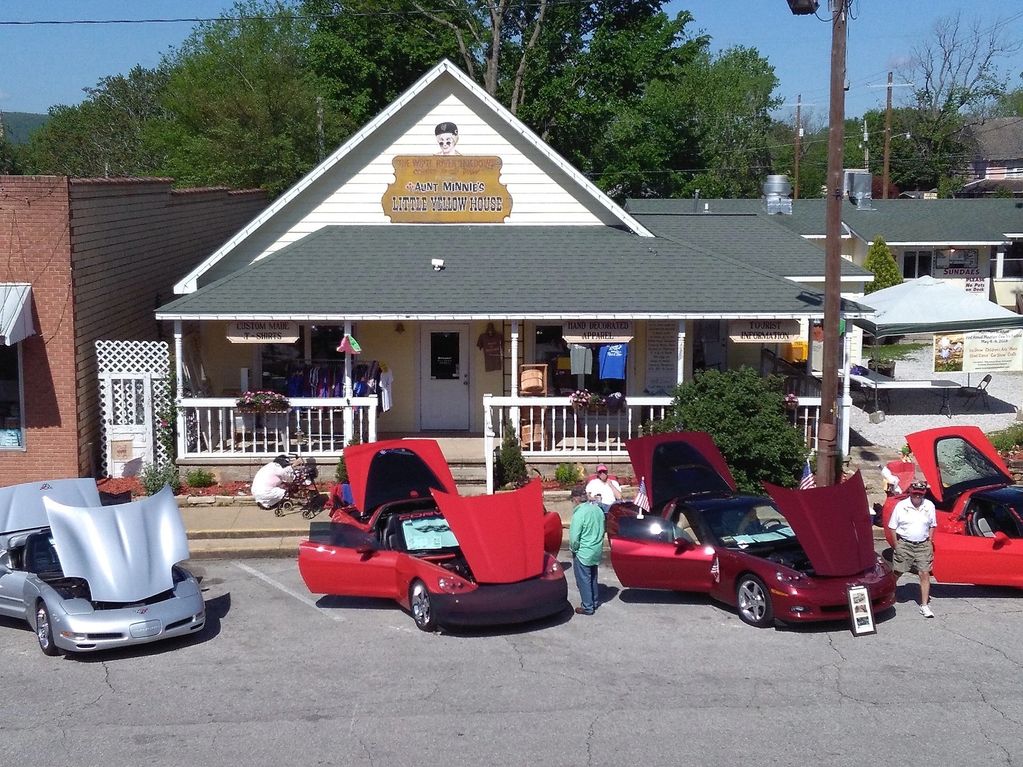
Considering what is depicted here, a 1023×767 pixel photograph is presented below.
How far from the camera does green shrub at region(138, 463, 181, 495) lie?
1747 cm

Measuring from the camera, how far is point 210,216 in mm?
24703

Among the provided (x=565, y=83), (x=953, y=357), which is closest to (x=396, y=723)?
(x=953, y=357)

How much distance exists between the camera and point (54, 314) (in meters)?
17.2

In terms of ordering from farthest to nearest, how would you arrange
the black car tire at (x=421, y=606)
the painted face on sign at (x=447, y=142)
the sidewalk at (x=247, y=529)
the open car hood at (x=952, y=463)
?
the painted face on sign at (x=447, y=142) < the sidewalk at (x=247, y=529) < the open car hood at (x=952, y=463) < the black car tire at (x=421, y=606)

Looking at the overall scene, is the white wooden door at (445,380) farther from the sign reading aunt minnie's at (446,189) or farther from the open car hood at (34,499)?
the open car hood at (34,499)

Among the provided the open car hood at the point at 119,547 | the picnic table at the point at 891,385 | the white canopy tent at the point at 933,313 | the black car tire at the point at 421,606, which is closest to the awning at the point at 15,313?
the open car hood at the point at 119,547

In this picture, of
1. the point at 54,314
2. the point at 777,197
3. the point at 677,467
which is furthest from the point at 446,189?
the point at 777,197

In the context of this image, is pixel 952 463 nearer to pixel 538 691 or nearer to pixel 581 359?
pixel 581 359

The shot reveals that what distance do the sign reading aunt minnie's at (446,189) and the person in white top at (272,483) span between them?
5980 mm

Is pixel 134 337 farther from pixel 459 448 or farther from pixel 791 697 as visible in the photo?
pixel 791 697

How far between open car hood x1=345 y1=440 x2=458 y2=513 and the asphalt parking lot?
4.28 ft

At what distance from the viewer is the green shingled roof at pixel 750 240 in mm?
22469

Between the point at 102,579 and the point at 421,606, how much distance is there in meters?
3.26

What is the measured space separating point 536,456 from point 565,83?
20803 mm
